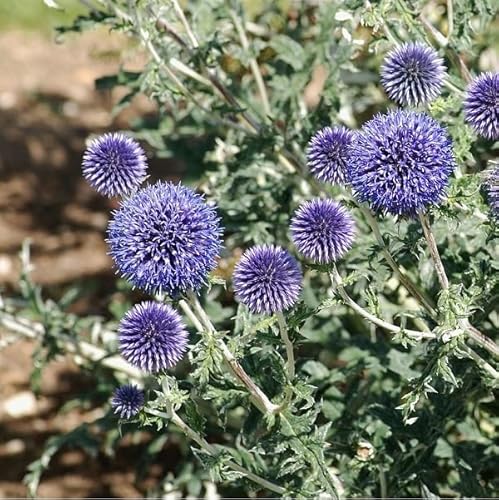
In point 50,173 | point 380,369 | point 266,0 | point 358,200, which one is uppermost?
point 266,0

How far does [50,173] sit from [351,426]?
3.13 metres

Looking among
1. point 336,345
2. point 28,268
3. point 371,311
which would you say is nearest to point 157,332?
point 371,311

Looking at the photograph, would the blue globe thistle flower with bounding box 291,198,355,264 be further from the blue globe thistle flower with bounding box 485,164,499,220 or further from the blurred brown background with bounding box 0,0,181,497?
the blurred brown background with bounding box 0,0,181,497

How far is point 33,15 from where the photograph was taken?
7.57 metres

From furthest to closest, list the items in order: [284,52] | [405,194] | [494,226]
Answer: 1. [284,52]
2. [494,226]
3. [405,194]

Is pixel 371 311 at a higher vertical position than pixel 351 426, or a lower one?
higher

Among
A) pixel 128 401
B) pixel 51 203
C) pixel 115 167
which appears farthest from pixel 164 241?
pixel 51 203

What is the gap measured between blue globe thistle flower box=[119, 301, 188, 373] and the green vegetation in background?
17.6 feet

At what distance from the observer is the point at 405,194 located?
6.88 feet

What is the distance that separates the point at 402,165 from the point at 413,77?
402 millimetres

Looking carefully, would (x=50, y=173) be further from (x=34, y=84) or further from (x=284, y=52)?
A: (x=284, y=52)

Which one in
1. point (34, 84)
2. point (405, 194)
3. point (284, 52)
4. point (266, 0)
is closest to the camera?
point (405, 194)

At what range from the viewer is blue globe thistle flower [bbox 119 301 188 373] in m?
2.26

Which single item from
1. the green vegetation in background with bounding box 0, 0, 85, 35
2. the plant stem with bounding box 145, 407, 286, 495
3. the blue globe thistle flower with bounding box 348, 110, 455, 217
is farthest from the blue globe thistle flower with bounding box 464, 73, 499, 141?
the green vegetation in background with bounding box 0, 0, 85, 35
